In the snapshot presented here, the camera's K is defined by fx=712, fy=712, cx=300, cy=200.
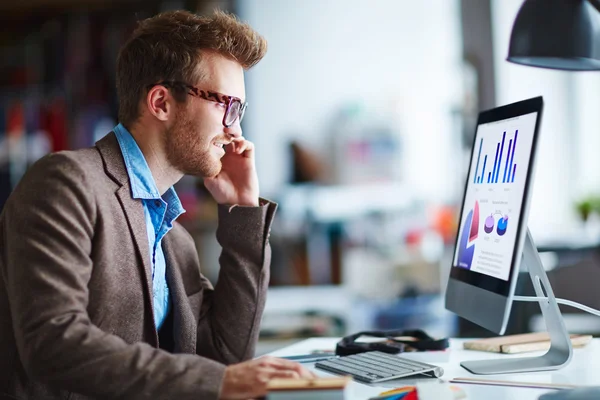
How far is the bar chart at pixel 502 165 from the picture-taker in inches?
53.0

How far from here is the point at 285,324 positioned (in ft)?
13.0

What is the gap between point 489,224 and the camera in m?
1.41

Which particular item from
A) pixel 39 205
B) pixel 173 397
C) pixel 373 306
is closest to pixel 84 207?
pixel 39 205

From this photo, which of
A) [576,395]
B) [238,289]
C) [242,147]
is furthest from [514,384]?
[242,147]

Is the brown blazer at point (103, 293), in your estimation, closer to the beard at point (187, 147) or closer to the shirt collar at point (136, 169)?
the shirt collar at point (136, 169)

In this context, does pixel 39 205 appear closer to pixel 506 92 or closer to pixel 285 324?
pixel 285 324

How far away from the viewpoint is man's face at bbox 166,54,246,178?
5.32 feet

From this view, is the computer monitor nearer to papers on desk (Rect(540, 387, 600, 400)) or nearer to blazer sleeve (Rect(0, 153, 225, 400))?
papers on desk (Rect(540, 387, 600, 400))

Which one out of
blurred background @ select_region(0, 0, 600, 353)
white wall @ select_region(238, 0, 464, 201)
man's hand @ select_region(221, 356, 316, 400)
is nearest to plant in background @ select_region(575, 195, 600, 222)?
blurred background @ select_region(0, 0, 600, 353)

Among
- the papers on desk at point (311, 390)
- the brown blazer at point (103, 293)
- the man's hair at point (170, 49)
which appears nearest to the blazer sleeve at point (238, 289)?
the brown blazer at point (103, 293)

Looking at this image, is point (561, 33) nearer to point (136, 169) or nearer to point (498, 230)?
point (498, 230)

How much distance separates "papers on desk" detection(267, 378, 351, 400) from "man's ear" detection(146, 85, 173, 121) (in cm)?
80

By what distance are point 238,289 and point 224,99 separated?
47 cm

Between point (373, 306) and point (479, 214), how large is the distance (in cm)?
321
